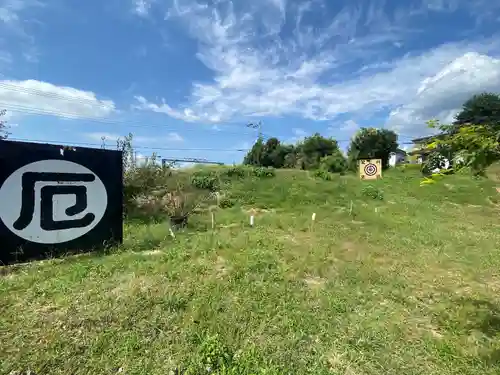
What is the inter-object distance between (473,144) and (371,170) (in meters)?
17.6

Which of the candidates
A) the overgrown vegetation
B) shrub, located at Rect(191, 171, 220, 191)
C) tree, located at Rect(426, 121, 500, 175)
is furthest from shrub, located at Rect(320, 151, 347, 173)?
tree, located at Rect(426, 121, 500, 175)

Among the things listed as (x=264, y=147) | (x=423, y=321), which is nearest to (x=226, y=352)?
(x=423, y=321)

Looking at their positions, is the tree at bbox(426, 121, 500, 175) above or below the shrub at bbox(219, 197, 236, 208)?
above

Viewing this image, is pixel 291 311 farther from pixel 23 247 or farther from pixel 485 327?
pixel 23 247

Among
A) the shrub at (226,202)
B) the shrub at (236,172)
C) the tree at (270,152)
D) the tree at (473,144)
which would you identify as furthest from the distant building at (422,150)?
the tree at (270,152)

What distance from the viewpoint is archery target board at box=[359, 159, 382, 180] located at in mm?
18406

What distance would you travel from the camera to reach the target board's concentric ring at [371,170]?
61.0ft

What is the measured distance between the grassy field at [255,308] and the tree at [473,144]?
1697 mm

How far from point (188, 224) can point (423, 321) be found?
17.5ft

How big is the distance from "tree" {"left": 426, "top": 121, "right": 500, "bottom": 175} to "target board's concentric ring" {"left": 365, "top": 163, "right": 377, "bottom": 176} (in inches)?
681

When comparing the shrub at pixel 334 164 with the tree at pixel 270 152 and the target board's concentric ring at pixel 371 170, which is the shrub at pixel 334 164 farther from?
the tree at pixel 270 152

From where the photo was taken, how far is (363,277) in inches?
172

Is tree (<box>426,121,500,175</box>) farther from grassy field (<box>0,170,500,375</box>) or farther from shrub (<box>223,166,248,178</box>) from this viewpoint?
shrub (<box>223,166,248,178</box>)

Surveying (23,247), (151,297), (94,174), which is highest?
(94,174)
